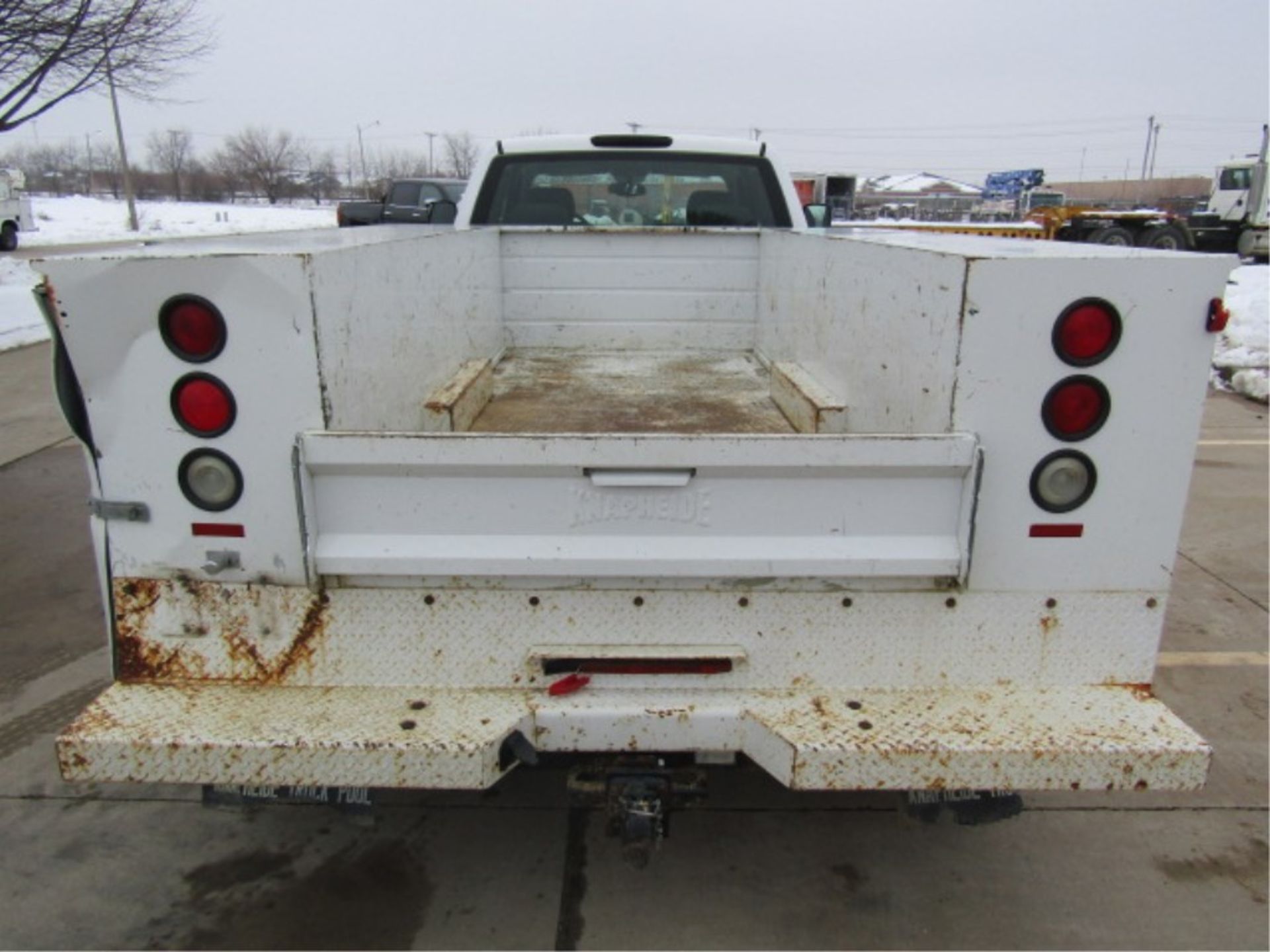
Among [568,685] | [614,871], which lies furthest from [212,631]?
[614,871]

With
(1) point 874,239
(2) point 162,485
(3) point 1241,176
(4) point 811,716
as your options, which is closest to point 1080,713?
(4) point 811,716

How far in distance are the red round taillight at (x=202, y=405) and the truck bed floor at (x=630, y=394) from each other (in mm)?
888

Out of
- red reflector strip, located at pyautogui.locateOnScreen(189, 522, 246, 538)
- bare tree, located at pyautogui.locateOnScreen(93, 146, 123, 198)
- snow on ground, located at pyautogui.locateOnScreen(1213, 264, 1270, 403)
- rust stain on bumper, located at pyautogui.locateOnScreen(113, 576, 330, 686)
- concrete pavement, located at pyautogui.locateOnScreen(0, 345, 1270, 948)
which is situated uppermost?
bare tree, located at pyautogui.locateOnScreen(93, 146, 123, 198)

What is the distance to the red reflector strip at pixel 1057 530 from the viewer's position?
2270mm

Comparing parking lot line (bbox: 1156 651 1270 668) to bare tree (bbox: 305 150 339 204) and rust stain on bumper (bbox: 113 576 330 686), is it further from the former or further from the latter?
bare tree (bbox: 305 150 339 204)

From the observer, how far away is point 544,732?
2.28 meters

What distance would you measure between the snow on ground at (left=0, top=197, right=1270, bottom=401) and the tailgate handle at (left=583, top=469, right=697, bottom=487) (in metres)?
1.41

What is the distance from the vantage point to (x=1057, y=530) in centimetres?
227

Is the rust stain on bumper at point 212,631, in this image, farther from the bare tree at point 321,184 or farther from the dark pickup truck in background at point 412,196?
the bare tree at point 321,184

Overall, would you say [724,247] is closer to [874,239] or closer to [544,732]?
[874,239]

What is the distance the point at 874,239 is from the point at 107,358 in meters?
2.13

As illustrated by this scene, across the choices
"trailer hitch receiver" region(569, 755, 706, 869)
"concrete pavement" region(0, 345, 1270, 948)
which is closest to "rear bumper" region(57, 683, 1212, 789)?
"trailer hitch receiver" region(569, 755, 706, 869)

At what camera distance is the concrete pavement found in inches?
104

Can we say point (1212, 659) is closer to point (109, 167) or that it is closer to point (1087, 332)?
point (1087, 332)
